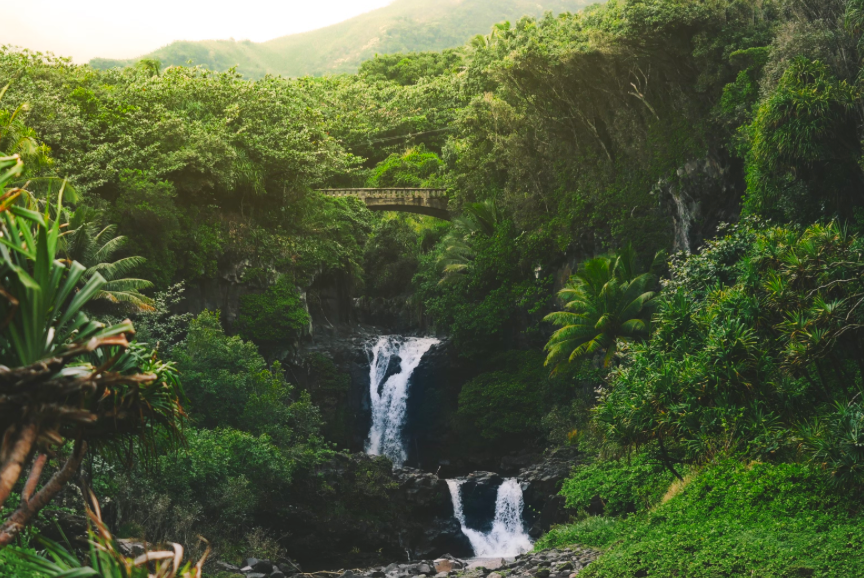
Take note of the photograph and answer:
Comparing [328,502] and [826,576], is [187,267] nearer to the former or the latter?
[328,502]

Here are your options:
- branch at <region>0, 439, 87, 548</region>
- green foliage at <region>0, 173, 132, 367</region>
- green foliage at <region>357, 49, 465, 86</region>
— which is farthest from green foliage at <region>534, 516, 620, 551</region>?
green foliage at <region>357, 49, 465, 86</region>

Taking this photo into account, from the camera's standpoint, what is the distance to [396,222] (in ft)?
158

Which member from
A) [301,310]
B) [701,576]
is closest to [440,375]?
[301,310]

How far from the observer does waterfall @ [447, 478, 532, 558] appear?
24516 mm

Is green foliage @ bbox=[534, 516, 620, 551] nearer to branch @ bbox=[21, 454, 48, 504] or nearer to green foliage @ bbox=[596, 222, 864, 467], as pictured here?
green foliage @ bbox=[596, 222, 864, 467]

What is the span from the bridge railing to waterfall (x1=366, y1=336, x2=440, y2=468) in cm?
795

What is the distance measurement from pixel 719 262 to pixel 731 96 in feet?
21.8

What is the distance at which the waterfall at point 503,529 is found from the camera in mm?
24516

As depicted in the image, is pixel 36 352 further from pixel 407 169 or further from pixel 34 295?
pixel 407 169

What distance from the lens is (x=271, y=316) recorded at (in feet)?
100

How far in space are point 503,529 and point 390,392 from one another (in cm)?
1078

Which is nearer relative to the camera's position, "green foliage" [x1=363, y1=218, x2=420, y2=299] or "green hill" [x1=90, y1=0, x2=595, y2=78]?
"green foliage" [x1=363, y1=218, x2=420, y2=299]

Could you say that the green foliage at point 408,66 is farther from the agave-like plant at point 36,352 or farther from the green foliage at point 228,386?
the agave-like plant at point 36,352

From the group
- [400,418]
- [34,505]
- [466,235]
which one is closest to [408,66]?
[466,235]
